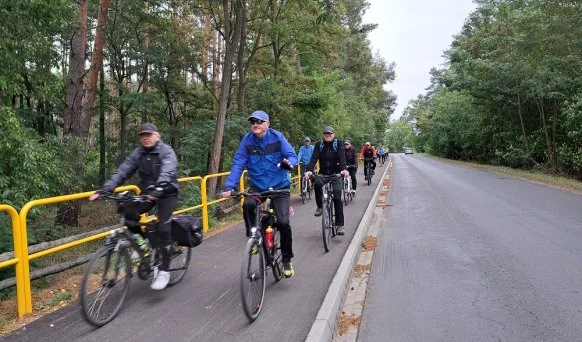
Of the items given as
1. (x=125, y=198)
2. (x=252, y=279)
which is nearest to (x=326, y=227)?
(x=252, y=279)

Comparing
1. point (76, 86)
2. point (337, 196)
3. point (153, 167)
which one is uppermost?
point (76, 86)

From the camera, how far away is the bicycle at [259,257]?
439cm

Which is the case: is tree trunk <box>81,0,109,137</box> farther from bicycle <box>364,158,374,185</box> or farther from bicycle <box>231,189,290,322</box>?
bicycle <box>364,158,374,185</box>

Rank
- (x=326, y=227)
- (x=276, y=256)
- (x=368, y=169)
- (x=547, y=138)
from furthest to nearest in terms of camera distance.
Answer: (x=547, y=138) < (x=368, y=169) < (x=326, y=227) < (x=276, y=256)

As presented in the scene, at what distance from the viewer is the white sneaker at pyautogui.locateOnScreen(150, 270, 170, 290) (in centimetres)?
515

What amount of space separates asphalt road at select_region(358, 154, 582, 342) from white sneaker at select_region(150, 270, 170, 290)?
7.20 ft

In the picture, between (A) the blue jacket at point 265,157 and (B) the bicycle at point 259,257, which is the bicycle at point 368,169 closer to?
(B) the bicycle at point 259,257

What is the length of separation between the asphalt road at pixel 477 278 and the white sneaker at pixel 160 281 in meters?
2.20

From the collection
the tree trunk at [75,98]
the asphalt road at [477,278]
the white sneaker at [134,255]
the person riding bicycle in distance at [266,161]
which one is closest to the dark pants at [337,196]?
the asphalt road at [477,278]

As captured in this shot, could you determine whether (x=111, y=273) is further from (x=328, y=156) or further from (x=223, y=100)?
(x=223, y=100)

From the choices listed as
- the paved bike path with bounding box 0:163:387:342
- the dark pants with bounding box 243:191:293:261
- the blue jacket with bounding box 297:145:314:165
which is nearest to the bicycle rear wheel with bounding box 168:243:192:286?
the paved bike path with bounding box 0:163:387:342

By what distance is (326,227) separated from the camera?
7434 millimetres

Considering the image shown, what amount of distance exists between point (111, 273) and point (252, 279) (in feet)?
4.46

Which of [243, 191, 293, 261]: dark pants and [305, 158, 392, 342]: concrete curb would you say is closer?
[305, 158, 392, 342]: concrete curb
